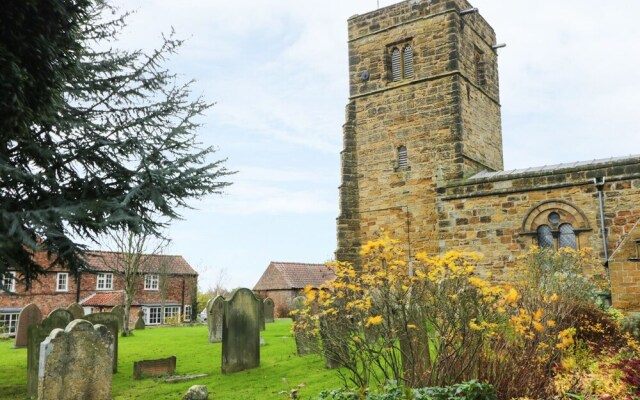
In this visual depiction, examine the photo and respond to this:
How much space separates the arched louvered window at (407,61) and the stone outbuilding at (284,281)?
69.5 ft

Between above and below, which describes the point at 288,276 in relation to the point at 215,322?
above

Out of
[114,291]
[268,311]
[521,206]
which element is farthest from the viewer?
[114,291]

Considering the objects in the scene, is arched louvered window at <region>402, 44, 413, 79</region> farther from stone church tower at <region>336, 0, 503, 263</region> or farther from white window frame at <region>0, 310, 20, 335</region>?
white window frame at <region>0, 310, 20, 335</region>

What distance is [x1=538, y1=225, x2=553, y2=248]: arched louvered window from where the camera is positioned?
16375 mm

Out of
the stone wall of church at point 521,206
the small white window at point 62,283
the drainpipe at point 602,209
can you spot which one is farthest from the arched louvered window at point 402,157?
the small white window at point 62,283

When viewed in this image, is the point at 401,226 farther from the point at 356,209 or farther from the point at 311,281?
the point at 311,281

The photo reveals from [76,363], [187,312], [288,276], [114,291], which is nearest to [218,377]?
[76,363]

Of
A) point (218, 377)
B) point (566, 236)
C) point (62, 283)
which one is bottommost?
point (218, 377)

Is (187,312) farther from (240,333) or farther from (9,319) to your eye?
(240,333)

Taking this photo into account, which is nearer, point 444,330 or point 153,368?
point 444,330

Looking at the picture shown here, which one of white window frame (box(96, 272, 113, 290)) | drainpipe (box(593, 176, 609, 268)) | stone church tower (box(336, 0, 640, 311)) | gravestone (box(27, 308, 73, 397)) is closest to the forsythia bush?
gravestone (box(27, 308, 73, 397))

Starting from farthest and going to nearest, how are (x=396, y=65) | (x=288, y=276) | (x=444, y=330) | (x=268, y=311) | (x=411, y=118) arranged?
(x=288, y=276) < (x=268, y=311) < (x=396, y=65) < (x=411, y=118) < (x=444, y=330)

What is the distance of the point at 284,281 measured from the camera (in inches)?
1593

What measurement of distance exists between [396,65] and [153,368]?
14.1m
